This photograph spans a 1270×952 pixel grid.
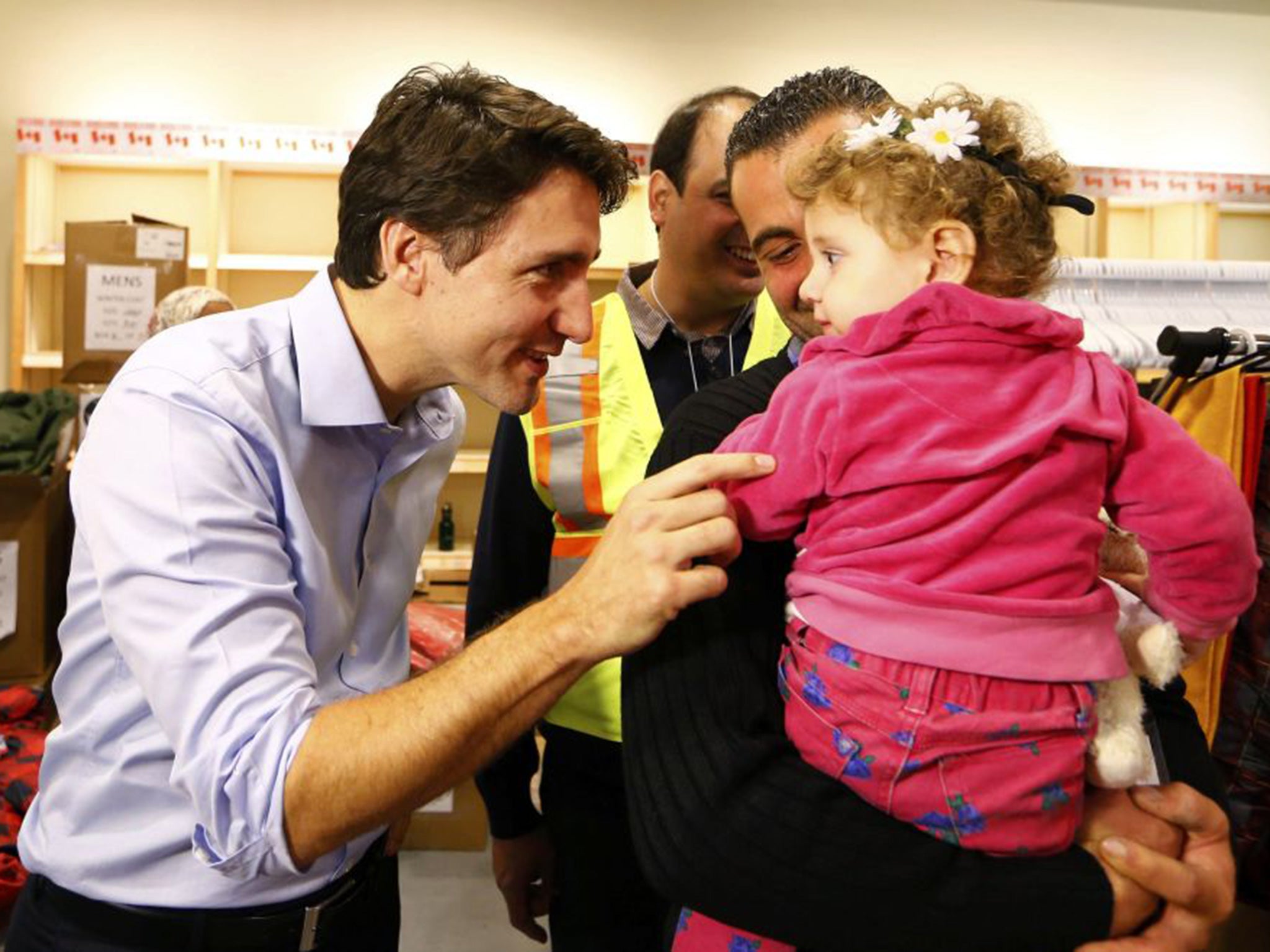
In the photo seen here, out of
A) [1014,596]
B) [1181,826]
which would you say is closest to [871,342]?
[1014,596]

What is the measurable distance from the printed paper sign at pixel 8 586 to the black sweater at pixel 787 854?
11.6 ft

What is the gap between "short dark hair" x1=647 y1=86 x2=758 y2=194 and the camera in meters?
2.13

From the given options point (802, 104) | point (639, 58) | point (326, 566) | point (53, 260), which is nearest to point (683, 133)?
point (802, 104)

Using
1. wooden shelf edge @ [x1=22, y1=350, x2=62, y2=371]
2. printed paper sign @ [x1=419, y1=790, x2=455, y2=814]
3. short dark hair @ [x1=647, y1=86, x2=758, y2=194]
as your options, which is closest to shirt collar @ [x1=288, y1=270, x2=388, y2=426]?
short dark hair @ [x1=647, y1=86, x2=758, y2=194]

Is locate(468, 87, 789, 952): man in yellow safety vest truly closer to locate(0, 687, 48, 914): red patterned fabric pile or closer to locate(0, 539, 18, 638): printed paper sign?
locate(0, 687, 48, 914): red patterned fabric pile

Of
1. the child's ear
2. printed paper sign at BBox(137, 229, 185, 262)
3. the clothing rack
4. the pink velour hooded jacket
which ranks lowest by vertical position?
→ the pink velour hooded jacket

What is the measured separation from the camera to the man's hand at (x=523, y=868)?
1886mm

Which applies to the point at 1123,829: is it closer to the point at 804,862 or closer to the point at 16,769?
the point at 804,862

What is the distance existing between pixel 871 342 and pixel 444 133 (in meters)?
0.76

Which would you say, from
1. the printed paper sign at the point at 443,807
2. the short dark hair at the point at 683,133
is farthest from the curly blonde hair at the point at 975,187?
the printed paper sign at the point at 443,807

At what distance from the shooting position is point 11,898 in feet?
10.4

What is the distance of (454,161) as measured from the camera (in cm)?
150

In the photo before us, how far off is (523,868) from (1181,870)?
115 centimetres

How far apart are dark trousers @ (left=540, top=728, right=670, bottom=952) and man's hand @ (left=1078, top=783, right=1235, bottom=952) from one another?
87 centimetres
